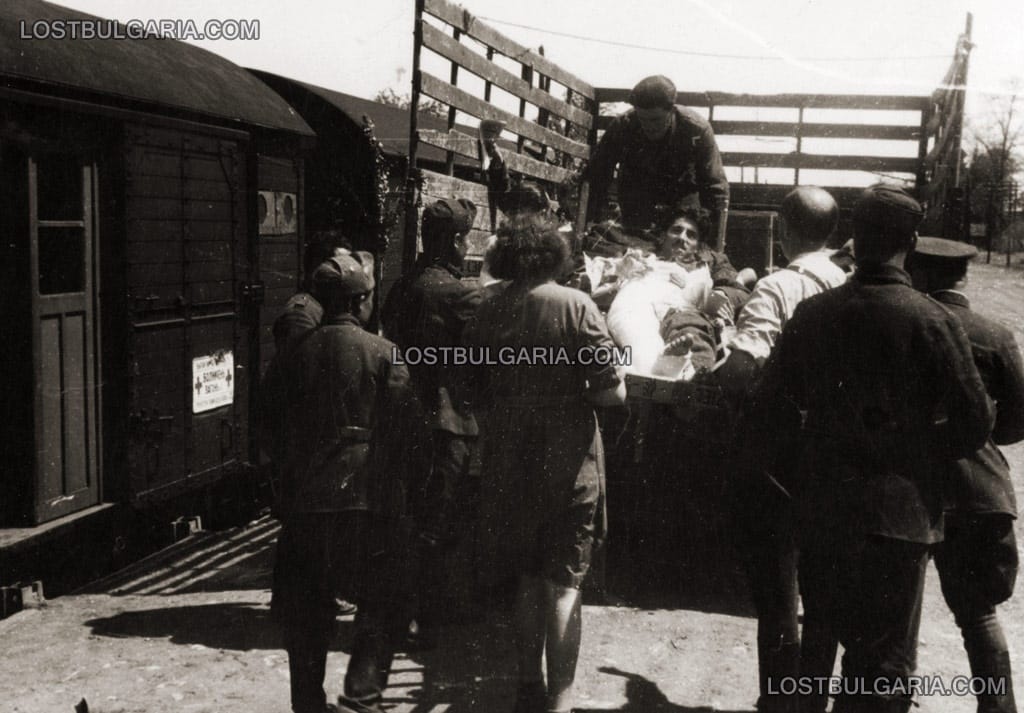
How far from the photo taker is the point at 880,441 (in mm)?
3178

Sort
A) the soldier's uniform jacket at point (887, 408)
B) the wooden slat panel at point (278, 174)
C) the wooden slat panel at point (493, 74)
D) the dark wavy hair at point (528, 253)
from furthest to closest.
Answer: the wooden slat panel at point (278, 174) → the wooden slat panel at point (493, 74) → the dark wavy hair at point (528, 253) → the soldier's uniform jacket at point (887, 408)

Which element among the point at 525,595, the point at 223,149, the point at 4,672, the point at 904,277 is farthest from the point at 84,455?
the point at 904,277

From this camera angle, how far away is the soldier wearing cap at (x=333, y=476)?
12.9 feet

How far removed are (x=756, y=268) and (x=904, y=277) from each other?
17.8ft

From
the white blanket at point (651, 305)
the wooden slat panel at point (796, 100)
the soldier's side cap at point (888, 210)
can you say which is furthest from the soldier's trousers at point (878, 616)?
the wooden slat panel at point (796, 100)

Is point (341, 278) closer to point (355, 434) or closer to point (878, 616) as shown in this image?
point (355, 434)

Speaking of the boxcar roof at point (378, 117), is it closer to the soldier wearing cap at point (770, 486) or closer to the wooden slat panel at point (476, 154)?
the wooden slat panel at point (476, 154)

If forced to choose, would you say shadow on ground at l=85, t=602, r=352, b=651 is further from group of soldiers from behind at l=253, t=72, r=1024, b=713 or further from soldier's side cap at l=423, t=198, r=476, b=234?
soldier's side cap at l=423, t=198, r=476, b=234

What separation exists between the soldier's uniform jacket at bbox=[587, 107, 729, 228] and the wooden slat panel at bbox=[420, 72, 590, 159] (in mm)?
527

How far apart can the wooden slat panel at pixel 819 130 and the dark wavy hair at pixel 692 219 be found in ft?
9.92

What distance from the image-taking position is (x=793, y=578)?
4.19 meters

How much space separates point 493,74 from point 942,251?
3803 mm

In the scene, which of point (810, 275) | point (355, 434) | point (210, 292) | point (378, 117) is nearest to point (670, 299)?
point (810, 275)

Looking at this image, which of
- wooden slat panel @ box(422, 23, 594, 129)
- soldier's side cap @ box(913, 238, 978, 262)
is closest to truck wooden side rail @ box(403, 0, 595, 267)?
wooden slat panel @ box(422, 23, 594, 129)
